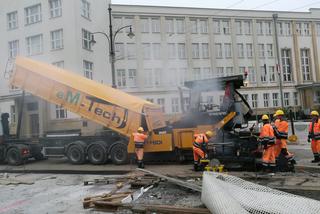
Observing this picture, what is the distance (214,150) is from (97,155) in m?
4.92

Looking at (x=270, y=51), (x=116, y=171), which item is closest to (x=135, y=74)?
(x=270, y=51)

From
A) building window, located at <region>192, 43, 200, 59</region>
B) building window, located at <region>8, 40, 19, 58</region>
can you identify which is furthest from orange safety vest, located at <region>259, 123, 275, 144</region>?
building window, located at <region>192, 43, 200, 59</region>

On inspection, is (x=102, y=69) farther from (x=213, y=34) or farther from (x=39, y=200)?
(x=39, y=200)

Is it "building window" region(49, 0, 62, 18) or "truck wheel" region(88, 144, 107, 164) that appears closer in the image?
"truck wheel" region(88, 144, 107, 164)

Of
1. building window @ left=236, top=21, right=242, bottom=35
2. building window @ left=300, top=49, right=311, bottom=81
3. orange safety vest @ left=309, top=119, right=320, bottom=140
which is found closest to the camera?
orange safety vest @ left=309, top=119, right=320, bottom=140

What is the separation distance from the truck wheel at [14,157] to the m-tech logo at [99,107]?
10.3 ft

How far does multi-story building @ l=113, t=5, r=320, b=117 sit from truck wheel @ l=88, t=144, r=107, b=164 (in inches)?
977

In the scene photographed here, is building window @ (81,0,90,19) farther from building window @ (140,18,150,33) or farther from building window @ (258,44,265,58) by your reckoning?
building window @ (258,44,265,58)

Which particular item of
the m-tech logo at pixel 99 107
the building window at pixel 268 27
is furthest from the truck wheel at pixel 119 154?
the building window at pixel 268 27

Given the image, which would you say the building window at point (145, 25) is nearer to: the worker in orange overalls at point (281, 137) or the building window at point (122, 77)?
the building window at point (122, 77)

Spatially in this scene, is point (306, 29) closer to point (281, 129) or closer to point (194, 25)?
point (194, 25)

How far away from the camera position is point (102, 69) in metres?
33.0

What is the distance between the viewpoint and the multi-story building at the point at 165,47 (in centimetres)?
2936

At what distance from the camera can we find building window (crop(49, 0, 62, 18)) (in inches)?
1174
